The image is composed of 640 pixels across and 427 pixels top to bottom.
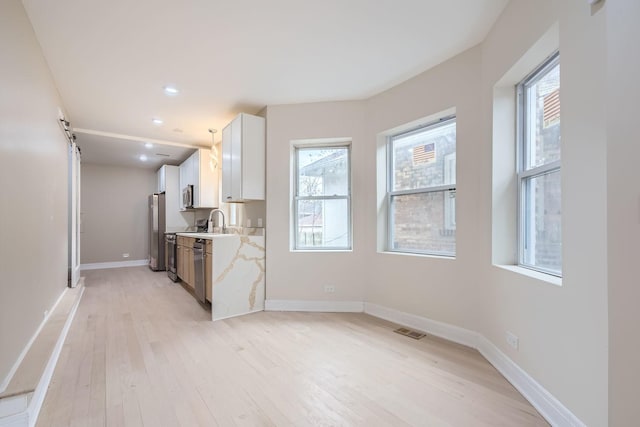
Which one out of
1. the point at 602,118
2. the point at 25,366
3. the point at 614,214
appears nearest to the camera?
the point at 614,214

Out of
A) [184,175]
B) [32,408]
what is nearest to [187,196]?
[184,175]

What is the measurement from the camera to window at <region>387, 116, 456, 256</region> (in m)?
2.92

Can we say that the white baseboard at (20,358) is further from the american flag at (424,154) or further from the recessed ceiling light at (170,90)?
the american flag at (424,154)

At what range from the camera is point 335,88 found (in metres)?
3.36

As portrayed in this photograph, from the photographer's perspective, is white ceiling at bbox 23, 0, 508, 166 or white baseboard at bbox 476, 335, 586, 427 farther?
white ceiling at bbox 23, 0, 508, 166

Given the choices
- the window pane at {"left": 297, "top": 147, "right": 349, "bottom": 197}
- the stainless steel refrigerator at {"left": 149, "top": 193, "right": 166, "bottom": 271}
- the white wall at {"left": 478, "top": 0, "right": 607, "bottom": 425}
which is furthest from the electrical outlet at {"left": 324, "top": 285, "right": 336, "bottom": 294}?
the stainless steel refrigerator at {"left": 149, "top": 193, "right": 166, "bottom": 271}

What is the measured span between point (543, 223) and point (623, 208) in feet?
3.69

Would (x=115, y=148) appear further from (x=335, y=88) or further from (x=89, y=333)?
(x=335, y=88)

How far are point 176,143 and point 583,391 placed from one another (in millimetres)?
5992

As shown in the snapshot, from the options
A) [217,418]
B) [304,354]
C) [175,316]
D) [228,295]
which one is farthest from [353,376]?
[175,316]

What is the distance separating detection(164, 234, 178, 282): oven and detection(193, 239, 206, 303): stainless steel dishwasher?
1581mm

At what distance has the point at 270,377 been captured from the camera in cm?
213

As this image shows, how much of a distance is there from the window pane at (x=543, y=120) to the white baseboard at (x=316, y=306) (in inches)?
91.9

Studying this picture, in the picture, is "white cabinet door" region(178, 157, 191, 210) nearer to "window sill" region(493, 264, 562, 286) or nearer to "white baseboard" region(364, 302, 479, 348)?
"white baseboard" region(364, 302, 479, 348)
